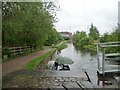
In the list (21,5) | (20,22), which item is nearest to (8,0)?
(21,5)

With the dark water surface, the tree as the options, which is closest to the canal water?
the dark water surface

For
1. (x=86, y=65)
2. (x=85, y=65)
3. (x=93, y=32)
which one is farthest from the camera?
(x=93, y=32)

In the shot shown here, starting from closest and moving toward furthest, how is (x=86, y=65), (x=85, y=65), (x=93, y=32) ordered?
(x=86, y=65) → (x=85, y=65) → (x=93, y=32)

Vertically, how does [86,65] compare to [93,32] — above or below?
below

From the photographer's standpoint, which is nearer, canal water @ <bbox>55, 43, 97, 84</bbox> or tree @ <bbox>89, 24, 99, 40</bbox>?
canal water @ <bbox>55, 43, 97, 84</bbox>

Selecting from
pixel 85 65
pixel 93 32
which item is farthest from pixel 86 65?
pixel 93 32

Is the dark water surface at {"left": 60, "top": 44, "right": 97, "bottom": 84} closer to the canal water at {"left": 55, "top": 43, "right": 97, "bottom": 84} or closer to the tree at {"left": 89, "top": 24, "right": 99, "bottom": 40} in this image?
the canal water at {"left": 55, "top": 43, "right": 97, "bottom": 84}

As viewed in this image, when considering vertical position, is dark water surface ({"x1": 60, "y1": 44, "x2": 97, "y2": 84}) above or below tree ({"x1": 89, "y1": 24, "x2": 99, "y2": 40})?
below

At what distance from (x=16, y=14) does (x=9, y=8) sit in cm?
41

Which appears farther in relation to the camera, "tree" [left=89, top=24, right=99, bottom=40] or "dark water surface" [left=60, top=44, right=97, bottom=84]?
"tree" [left=89, top=24, right=99, bottom=40]

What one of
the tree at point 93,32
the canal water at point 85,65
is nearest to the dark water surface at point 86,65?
the canal water at point 85,65

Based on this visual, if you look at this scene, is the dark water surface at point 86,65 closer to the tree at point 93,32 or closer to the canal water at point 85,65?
the canal water at point 85,65

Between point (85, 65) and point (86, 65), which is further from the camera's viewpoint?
point (85, 65)

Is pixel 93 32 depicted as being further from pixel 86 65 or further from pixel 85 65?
pixel 86 65
